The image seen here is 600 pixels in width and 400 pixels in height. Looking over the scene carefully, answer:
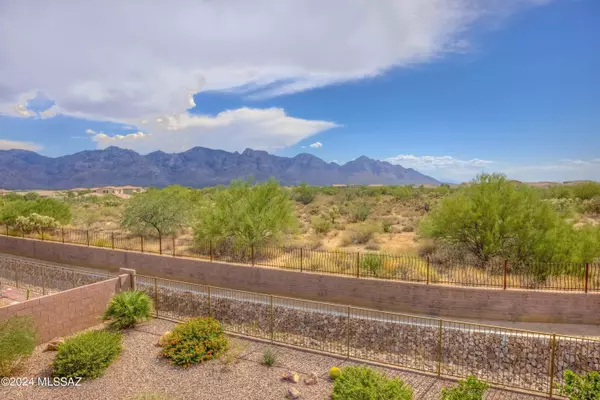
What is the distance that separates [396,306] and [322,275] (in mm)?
3273

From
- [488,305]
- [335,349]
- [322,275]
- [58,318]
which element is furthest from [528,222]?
[58,318]

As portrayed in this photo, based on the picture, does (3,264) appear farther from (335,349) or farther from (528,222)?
(528,222)

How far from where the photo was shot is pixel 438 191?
2234 inches

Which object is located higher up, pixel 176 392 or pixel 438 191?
pixel 438 191

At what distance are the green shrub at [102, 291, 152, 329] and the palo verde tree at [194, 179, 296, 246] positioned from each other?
26.1 ft

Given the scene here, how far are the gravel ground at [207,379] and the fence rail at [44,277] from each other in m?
8.29

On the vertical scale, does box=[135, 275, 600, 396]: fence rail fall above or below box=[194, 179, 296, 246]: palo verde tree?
below

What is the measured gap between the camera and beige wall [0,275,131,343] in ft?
41.6

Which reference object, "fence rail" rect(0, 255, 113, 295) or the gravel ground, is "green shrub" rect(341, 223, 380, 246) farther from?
"fence rail" rect(0, 255, 113, 295)

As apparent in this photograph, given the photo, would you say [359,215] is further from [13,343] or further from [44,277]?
[13,343]

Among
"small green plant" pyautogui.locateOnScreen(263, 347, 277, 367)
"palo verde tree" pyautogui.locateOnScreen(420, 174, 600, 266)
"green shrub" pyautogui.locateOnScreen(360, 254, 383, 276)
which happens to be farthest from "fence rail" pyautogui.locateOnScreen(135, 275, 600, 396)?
"palo verde tree" pyautogui.locateOnScreen(420, 174, 600, 266)

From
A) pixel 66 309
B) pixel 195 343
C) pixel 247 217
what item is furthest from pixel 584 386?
pixel 247 217

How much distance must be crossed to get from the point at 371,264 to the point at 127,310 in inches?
398

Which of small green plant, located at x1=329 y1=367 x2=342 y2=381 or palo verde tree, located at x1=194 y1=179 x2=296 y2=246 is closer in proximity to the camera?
small green plant, located at x1=329 y1=367 x2=342 y2=381
